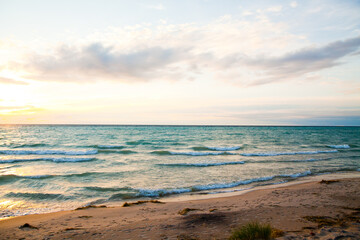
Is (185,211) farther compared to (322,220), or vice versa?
(185,211)

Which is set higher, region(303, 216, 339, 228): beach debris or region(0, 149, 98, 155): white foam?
region(303, 216, 339, 228): beach debris

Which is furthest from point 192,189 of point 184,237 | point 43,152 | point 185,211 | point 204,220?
point 43,152

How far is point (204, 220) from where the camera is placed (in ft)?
20.4

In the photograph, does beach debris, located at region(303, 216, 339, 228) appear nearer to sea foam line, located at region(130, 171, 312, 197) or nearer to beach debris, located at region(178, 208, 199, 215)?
beach debris, located at region(178, 208, 199, 215)

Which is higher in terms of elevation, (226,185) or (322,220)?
(322,220)

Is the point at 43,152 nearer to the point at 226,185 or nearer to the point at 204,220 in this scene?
the point at 226,185

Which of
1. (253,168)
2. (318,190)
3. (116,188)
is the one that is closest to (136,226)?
(116,188)

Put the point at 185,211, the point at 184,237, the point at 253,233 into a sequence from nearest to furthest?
the point at 253,233 < the point at 184,237 < the point at 185,211

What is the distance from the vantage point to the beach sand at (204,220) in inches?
209

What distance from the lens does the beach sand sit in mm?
5320

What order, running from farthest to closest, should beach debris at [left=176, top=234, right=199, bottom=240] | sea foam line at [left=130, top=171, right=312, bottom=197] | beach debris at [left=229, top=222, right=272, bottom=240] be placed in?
sea foam line at [left=130, top=171, right=312, bottom=197], beach debris at [left=176, top=234, right=199, bottom=240], beach debris at [left=229, top=222, right=272, bottom=240]

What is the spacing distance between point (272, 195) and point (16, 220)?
10.3 metres

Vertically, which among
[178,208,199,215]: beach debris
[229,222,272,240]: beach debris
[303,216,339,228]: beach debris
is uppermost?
[229,222,272,240]: beach debris

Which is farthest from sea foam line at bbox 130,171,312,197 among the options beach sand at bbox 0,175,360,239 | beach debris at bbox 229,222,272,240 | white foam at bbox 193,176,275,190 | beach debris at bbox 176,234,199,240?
beach debris at bbox 229,222,272,240
